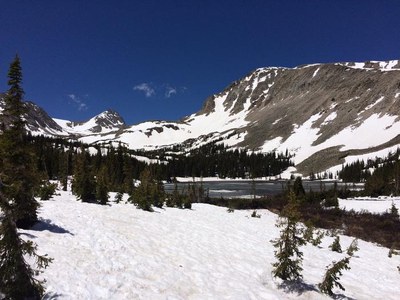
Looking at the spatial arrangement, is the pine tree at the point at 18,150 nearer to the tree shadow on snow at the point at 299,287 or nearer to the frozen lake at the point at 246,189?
the tree shadow on snow at the point at 299,287

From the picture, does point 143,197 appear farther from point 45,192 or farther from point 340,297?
point 340,297

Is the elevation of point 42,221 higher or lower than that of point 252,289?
higher

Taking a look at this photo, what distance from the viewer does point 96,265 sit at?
37.9 feet

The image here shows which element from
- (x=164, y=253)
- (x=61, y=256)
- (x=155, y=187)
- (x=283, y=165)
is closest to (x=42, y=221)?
(x=61, y=256)

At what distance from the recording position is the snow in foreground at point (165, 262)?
1048 cm

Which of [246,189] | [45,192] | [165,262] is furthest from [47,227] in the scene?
[246,189]

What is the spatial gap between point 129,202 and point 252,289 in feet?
64.9

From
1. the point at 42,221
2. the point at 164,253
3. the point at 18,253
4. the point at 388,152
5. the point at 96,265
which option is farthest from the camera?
the point at 388,152

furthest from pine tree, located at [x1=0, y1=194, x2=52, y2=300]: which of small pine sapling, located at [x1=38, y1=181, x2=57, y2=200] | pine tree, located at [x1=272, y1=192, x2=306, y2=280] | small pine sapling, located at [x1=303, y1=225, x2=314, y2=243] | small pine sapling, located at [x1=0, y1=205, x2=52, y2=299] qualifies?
small pine sapling, located at [x1=303, y1=225, x2=314, y2=243]

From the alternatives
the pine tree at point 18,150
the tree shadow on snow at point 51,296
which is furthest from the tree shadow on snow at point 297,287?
the pine tree at point 18,150

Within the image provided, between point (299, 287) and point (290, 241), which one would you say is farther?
point (299, 287)

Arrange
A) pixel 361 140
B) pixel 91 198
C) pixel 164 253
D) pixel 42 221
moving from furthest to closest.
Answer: pixel 361 140
pixel 91 198
pixel 42 221
pixel 164 253

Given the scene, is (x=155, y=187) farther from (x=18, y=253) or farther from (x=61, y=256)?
(x=18, y=253)

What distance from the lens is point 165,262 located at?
1330cm
